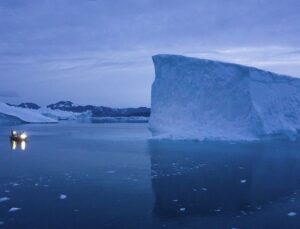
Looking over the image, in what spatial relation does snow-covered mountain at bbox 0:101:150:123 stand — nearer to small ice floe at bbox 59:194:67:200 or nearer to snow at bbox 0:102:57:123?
snow at bbox 0:102:57:123

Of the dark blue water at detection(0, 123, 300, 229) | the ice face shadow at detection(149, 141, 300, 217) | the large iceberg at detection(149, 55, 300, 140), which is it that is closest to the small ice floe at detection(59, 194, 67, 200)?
the dark blue water at detection(0, 123, 300, 229)

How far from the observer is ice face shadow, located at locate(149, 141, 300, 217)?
323 inches

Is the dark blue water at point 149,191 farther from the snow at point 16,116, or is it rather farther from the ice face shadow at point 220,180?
the snow at point 16,116

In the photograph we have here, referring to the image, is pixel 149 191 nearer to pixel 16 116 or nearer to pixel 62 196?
pixel 62 196

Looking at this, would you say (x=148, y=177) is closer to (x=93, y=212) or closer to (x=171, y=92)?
(x=93, y=212)

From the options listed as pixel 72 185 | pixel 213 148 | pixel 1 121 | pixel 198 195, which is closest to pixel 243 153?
pixel 213 148

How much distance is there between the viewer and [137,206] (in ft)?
26.5

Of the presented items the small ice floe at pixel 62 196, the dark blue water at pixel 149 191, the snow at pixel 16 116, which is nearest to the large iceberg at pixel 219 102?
the dark blue water at pixel 149 191

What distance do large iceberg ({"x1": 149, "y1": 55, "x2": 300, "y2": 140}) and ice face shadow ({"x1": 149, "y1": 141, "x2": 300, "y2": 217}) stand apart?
6.02m

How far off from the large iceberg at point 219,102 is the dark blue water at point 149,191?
8.03 m

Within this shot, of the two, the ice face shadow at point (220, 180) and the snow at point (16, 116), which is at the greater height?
the snow at point (16, 116)

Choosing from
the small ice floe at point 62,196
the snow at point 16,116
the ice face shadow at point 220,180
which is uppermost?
the snow at point 16,116

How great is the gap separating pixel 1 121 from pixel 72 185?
54.8 meters

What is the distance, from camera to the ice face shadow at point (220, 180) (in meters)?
8.21
